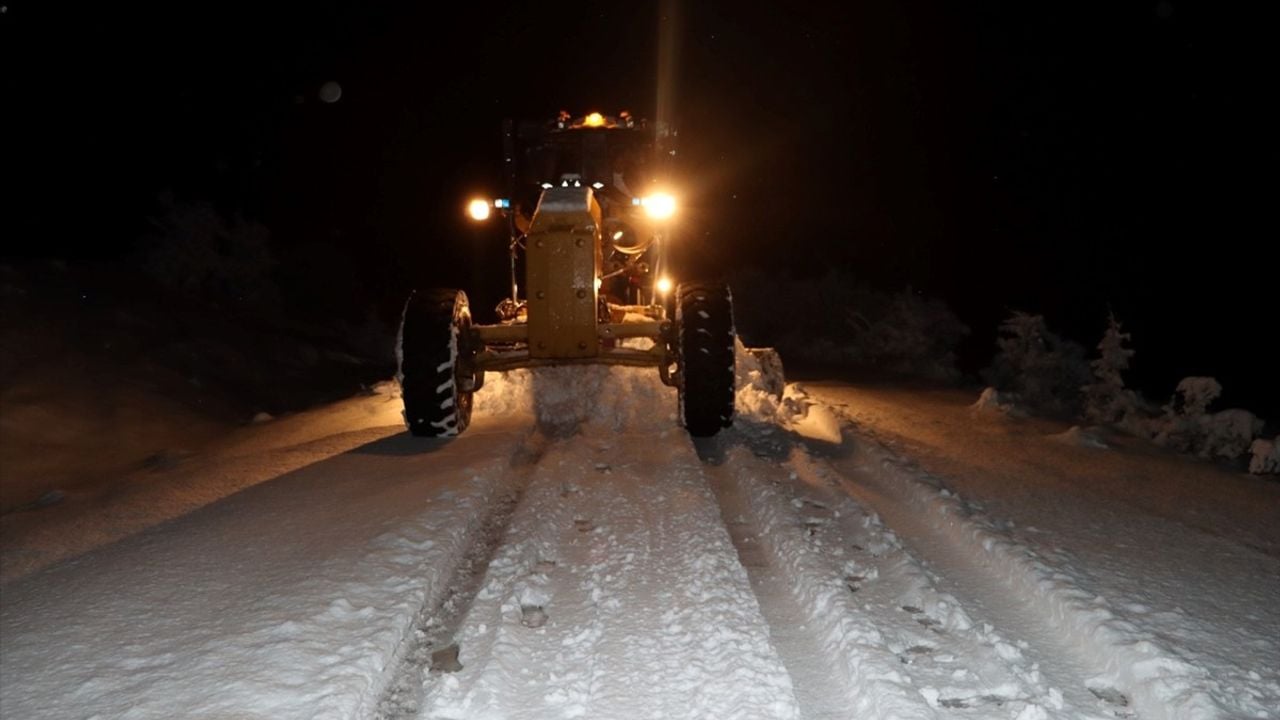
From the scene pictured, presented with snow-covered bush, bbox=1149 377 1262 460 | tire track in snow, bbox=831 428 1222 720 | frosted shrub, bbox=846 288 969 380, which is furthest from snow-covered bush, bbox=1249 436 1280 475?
frosted shrub, bbox=846 288 969 380

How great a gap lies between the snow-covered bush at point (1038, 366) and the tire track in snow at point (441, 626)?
363 inches

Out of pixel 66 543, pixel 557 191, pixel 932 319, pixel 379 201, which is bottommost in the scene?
pixel 66 543

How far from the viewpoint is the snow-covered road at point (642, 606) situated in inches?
131

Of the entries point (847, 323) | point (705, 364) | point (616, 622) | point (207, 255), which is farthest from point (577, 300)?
point (847, 323)

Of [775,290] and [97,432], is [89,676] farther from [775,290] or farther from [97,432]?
[775,290]

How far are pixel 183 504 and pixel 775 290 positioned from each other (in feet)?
69.6

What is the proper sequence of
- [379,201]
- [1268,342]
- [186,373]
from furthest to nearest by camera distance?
[379,201] → [1268,342] → [186,373]

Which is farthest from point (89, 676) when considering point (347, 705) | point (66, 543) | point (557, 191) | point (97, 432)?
point (97, 432)

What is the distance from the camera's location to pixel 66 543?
Result: 561cm

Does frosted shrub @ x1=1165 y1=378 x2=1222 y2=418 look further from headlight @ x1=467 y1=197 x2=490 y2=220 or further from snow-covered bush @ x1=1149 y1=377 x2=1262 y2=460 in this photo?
headlight @ x1=467 y1=197 x2=490 y2=220

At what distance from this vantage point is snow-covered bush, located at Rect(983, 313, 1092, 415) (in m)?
12.6

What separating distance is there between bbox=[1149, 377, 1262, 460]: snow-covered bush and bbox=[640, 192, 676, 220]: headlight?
533 cm

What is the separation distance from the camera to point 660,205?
8.41 meters

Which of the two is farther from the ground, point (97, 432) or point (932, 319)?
point (932, 319)
